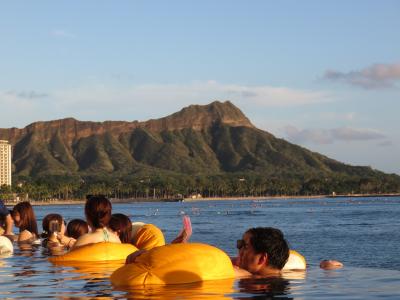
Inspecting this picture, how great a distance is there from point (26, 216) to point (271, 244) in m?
11.6

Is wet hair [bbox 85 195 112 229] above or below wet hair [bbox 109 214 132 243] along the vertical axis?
above

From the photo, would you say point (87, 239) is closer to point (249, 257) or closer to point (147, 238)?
point (147, 238)

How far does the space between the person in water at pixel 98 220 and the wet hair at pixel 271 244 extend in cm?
364

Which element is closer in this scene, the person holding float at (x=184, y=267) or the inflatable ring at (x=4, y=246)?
the person holding float at (x=184, y=267)

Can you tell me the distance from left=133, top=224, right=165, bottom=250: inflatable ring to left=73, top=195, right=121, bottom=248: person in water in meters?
1.01

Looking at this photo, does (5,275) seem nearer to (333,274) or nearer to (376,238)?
(333,274)

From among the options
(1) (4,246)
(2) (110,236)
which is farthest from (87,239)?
(1) (4,246)

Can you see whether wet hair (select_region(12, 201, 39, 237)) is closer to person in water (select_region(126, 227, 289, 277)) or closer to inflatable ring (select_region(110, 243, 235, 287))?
inflatable ring (select_region(110, 243, 235, 287))

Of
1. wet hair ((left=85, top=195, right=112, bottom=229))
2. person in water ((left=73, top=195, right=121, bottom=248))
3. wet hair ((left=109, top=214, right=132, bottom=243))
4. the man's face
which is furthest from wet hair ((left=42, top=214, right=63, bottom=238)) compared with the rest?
the man's face

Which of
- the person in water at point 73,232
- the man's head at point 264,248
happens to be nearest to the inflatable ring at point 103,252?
the person in water at point 73,232

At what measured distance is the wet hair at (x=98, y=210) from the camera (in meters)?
14.6

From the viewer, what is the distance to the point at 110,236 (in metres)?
16.0

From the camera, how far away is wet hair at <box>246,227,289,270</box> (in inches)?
450

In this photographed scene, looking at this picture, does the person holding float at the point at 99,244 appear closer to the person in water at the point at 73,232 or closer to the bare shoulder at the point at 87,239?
the bare shoulder at the point at 87,239
